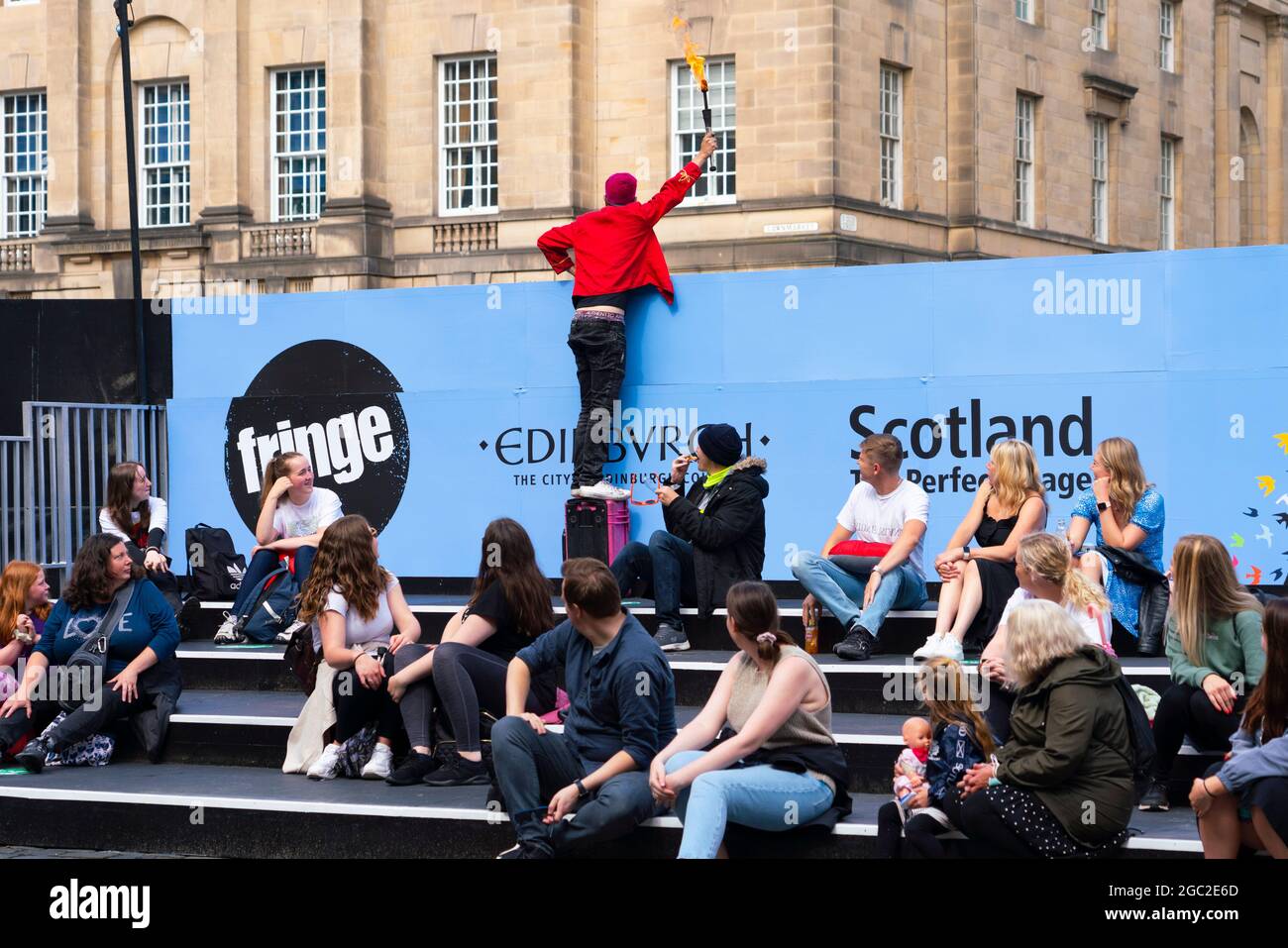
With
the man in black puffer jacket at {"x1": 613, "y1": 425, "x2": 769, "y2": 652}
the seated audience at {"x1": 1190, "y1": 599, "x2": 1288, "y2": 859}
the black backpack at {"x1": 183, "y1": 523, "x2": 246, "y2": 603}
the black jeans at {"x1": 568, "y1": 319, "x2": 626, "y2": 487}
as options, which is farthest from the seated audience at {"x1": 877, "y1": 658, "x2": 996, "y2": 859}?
the black backpack at {"x1": 183, "y1": 523, "x2": 246, "y2": 603}

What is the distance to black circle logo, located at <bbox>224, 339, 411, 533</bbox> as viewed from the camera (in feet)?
47.8

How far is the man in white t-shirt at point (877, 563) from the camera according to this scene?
10.8 metres

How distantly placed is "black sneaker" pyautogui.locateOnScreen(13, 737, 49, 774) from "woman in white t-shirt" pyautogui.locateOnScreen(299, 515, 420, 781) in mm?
1619

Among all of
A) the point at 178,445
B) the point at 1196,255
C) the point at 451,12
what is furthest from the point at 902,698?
the point at 451,12

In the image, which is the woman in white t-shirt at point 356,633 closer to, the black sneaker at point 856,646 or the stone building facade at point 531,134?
the black sneaker at point 856,646

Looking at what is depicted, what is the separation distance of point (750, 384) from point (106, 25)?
2833 cm

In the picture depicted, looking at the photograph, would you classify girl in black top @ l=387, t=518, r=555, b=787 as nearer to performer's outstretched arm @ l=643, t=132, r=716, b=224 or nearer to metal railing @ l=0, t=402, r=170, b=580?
performer's outstretched arm @ l=643, t=132, r=716, b=224

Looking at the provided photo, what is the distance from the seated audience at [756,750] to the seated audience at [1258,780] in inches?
63.7

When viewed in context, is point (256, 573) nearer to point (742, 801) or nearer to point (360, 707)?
point (360, 707)

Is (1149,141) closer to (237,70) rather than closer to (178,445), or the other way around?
(237,70)

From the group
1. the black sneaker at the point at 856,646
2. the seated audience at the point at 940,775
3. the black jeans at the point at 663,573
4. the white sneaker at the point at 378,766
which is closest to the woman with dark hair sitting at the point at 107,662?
the white sneaker at the point at 378,766

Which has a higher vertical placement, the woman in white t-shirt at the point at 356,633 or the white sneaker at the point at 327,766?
the woman in white t-shirt at the point at 356,633

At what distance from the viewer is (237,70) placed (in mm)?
36125

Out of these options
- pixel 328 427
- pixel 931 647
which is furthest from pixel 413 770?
pixel 328 427
